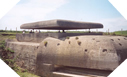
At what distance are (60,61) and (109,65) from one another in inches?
133

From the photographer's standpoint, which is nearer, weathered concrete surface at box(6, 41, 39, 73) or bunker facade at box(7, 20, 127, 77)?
bunker facade at box(7, 20, 127, 77)

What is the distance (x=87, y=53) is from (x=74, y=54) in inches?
36.5

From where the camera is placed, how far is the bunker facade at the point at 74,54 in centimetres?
827

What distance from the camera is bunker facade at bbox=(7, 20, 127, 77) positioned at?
827cm

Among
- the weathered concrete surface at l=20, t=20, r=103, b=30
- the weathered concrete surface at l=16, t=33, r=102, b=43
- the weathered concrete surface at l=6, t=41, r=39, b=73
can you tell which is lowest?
the weathered concrete surface at l=6, t=41, r=39, b=73

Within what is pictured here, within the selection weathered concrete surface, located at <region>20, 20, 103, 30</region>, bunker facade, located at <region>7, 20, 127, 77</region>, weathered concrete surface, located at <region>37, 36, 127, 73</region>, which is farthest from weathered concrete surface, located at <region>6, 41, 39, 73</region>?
weathered concrete surface, located at <region>20, 20, 103, 30</region>

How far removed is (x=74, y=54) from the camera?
9156 millimetres

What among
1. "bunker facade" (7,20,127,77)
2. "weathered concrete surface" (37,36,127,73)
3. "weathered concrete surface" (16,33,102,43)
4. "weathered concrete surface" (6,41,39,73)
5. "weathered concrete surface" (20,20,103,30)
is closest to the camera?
"weathered concrete surface" (37,36,127,73)

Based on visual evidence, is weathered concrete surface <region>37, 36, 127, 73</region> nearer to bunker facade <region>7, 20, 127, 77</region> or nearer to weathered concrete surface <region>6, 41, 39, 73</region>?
bunker facade <region>7, 20, 127, 77</region>

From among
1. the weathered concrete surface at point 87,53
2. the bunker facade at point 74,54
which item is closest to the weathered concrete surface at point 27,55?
the bunker facade at point 74,54

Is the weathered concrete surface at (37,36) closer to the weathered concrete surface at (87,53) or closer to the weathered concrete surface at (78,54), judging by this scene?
the weathered concrete surface at (78,54)

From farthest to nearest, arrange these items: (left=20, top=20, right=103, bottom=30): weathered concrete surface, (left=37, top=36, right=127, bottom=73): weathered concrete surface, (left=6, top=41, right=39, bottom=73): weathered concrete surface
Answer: (left=6, top=41, right=39, bottom=73): weathered concrete surface, (left=20, top=20, right=103, bottom=30): weathered concrete surface, (left=37, top=36, right=127, bottom=73): weathered concrete surface

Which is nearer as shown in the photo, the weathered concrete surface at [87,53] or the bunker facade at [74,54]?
the weathered concrete surface at [87,53]

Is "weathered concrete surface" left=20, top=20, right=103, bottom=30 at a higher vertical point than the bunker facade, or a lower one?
higher
